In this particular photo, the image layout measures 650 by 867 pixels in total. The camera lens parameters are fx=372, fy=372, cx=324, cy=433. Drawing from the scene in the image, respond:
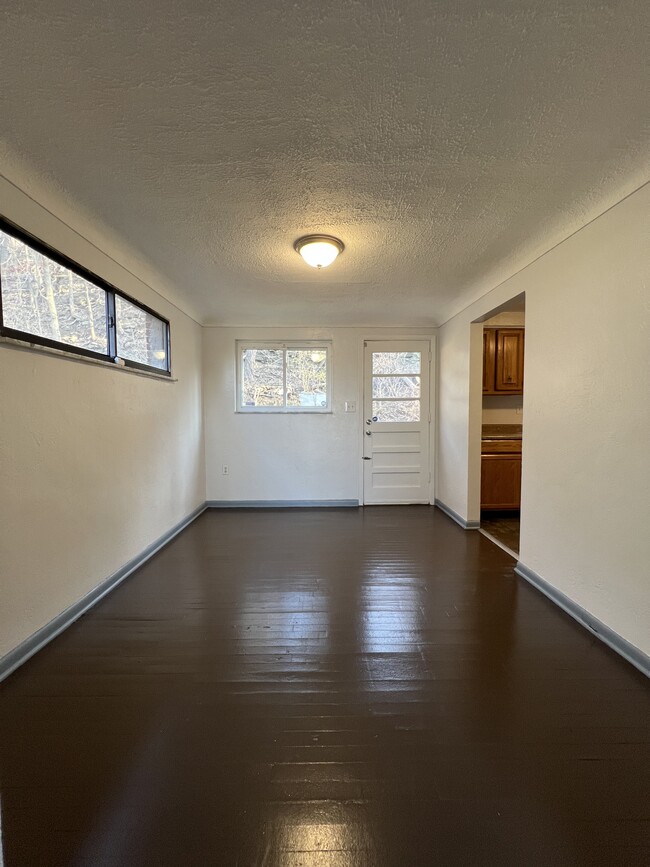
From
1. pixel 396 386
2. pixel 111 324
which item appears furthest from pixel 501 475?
pixel 111 324

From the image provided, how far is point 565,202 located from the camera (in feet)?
6.49

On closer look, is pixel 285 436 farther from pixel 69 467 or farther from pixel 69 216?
pixel 69 216

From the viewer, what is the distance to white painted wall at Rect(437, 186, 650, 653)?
1775mm

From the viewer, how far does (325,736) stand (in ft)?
4.54

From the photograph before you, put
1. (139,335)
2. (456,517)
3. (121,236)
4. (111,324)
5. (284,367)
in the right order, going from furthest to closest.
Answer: (284,367), (456,517), (139,335), (111,324), (121,236)

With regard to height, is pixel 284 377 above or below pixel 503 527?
above

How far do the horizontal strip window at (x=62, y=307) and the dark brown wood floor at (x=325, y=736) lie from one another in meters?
1.63

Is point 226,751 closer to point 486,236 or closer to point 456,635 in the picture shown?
point 456,635

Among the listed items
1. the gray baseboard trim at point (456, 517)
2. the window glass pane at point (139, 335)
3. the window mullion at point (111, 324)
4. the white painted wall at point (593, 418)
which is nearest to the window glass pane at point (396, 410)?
the gray baseboard trim at point (456, 517)

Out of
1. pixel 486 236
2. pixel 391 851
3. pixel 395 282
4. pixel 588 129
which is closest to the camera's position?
pixel 391 851

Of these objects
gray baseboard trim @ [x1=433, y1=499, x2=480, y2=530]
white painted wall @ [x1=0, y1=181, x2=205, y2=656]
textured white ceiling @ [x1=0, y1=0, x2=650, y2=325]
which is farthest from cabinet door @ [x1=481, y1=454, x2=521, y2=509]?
white painted wall @ [x1=0, y1=181, x2=205, y2=656]

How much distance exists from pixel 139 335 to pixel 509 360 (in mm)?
3992

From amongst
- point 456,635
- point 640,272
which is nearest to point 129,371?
point 456,635

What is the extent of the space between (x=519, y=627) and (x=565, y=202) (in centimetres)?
234
